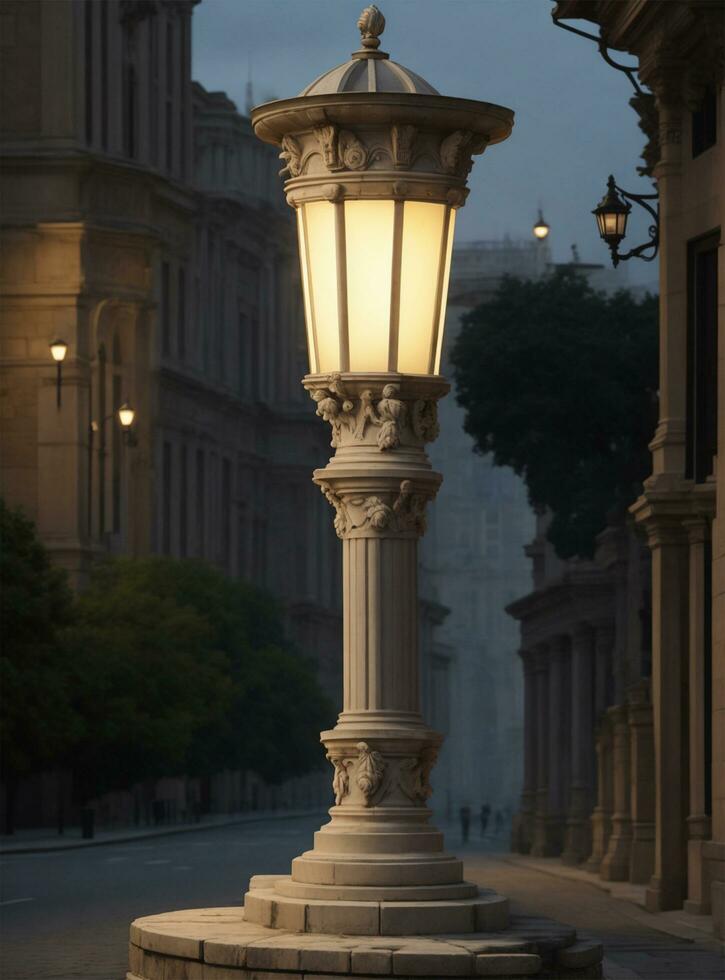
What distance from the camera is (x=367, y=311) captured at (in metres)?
12.4

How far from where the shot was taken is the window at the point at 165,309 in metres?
120

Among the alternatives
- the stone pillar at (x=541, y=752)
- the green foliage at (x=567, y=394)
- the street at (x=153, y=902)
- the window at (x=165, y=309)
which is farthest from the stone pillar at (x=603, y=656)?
the window at (x=165, y=309)

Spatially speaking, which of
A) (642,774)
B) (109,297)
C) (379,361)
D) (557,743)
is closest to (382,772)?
(379,361)

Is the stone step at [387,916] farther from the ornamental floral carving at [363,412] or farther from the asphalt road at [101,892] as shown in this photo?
the asphalt road at [101,892]

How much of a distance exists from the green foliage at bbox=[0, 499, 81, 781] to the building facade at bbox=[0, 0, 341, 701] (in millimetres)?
24050

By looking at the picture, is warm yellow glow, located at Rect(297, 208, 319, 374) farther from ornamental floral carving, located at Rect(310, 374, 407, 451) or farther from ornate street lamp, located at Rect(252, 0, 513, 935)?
ornamental floral carving, located at Rect(310, 374, 407, 451)

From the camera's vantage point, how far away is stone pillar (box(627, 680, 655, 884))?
40.8 metres

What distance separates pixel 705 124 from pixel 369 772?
20297 mm

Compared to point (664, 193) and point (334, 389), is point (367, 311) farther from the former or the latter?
point (664, 193)

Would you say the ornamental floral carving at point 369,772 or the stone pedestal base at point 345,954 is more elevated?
the ornamental floral carving at point 369,772

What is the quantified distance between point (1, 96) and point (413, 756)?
266 ft

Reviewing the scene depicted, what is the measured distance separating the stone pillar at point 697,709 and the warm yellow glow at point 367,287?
19453mm

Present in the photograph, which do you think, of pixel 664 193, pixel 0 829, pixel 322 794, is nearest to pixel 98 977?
pixel 664 193

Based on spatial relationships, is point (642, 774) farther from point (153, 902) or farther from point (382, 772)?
point (382, 772)
